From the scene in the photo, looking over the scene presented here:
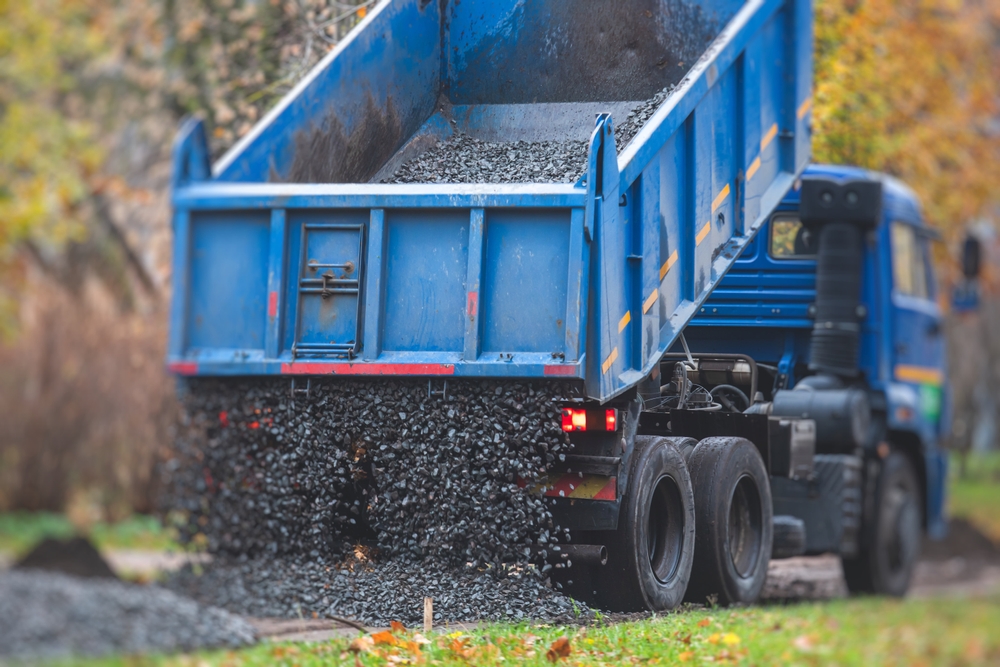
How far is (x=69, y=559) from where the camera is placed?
29.3 feet

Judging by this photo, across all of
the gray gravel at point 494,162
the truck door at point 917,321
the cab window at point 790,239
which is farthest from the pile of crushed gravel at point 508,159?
the truck door at point 917,321

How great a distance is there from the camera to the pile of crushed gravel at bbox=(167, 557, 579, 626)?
598 centimetres

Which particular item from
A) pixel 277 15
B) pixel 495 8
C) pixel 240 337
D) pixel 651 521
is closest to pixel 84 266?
pixel 277 15

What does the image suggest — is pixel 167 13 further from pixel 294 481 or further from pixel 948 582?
pixel 948 582

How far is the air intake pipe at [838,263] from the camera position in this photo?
8.79m

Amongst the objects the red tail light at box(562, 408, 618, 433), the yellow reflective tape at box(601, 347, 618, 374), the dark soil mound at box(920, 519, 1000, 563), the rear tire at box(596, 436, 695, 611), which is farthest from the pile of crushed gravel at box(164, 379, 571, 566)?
the dark soil mound at box(920, 519, 1000, 563)

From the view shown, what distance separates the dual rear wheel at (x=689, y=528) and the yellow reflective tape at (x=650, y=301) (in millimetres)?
658

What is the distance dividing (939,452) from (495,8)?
530 cm

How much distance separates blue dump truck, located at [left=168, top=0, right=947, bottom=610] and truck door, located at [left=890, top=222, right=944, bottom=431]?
0.04 metres

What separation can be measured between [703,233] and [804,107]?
1.69 meters

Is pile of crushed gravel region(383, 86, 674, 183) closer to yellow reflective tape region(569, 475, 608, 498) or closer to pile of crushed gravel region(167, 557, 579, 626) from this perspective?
yellow reflective tape region(569, 475, 608, 498)

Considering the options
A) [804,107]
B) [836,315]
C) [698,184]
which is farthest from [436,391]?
[836,315]

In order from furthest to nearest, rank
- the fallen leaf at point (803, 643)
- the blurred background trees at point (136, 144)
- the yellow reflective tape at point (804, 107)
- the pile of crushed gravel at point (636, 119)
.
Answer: the blurred background trees at point (136, 144)
the yellow reflective tape at point (804, 107)
the pile of crushed gravel at point (636, 119)
the fallen leaf at point (803, 643)

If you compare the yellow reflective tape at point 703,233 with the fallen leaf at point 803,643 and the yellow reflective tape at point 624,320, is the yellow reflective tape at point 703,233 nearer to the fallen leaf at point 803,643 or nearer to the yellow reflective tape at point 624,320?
the yellow reflective tape at point 624,320
